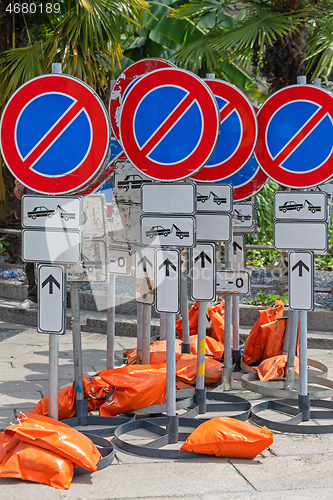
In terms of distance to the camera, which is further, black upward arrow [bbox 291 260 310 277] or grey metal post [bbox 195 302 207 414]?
grey metal post [bbox 195 302 207 414]

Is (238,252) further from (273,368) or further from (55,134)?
(55,134)

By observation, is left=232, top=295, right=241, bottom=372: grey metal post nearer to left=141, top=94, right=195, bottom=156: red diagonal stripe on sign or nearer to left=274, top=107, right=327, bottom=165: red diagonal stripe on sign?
left=274, top=107, right=327, bottom=165: red diagonal stripe on sign

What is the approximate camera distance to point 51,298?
3.70 metres

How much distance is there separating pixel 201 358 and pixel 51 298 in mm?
1355

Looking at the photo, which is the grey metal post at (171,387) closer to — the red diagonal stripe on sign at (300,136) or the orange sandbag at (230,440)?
the orange sandbag at (230,440)

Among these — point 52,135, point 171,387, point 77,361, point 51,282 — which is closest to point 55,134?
point 52,135

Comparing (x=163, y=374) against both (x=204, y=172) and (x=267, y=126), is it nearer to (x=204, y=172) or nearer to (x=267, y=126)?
(x=204, y=172)

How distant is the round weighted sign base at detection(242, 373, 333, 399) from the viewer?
16.0 ft

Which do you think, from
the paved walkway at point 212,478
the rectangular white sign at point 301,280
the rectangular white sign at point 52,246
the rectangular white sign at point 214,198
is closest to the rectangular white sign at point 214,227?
the rectangular white sign at point 214,198

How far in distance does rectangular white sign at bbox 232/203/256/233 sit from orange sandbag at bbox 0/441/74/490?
9.09ft

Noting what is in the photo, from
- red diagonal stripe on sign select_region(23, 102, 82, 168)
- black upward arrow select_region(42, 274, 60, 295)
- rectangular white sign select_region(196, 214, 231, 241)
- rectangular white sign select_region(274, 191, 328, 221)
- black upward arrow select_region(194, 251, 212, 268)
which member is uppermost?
red diagonal stripe on sign select_region(23, 102, 82, 168)

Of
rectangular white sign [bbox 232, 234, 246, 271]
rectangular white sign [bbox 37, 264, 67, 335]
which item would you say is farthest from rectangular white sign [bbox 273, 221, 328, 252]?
rectangular white sign [bbox 37, 264, 67, 335]

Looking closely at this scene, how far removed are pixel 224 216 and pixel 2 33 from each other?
6663 millimetres

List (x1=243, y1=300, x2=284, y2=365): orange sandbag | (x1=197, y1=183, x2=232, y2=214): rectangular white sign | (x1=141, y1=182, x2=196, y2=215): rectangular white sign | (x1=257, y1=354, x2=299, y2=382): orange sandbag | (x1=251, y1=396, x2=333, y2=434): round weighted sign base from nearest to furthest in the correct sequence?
1. (x1=141, y1=182, x2=196, y2=215): rectangular white sign
2. (x1=251, y1=396, x2=333, y2=434): round weighted sign base
3. (x1=197, y1=183, x2=232, y2=214): rectangular white sign
4. (x1=257, y1=354, x2=299, y2=382): orange sandbag
5. (x1=243, y1=300, x2=284, y2=365): orange sandbag
